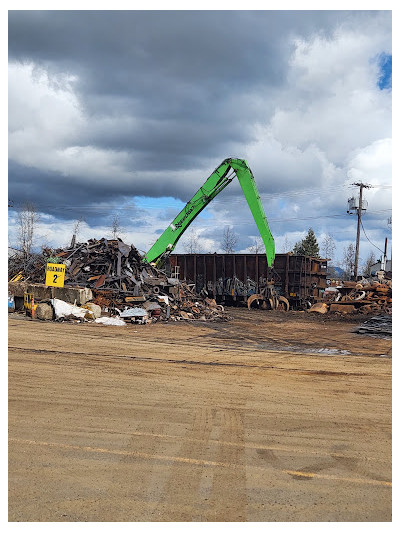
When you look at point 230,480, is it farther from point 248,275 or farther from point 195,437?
point 248,275

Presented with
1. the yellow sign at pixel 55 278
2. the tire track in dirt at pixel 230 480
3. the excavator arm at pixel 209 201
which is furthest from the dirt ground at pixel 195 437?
the excavator arm at pixel 209 201

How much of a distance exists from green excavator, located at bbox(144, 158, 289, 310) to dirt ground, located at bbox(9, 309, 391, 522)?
1329 centimetres

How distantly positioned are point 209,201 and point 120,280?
7564mm

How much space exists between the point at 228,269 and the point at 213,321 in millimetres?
9288

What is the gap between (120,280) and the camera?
19844mm

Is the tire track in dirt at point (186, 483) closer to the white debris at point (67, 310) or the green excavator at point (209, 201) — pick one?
the white debris at point (67, 310)

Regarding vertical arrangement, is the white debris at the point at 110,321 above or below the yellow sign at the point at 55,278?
below

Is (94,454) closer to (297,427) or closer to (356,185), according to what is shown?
(297,427)

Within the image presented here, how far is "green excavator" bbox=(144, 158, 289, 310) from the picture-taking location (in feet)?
77.2

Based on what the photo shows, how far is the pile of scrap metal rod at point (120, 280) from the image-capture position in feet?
62.0

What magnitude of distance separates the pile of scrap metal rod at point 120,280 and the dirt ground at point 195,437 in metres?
7.91

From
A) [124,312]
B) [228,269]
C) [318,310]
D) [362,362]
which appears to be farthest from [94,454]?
[228,269]

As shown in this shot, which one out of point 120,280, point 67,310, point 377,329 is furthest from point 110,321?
point 377,329
